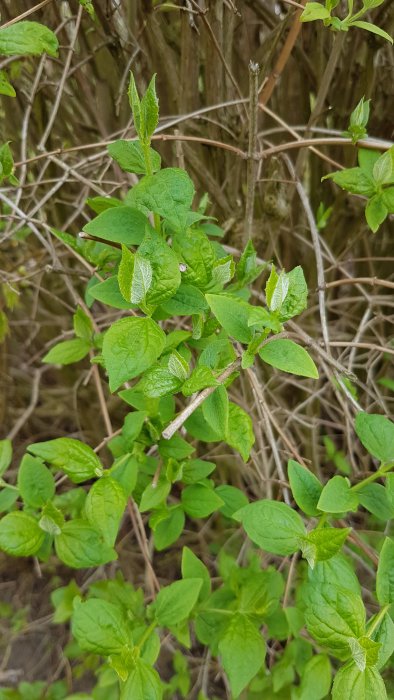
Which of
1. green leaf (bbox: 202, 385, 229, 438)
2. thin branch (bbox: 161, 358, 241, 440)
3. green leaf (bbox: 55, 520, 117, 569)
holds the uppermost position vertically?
thin branch (bbox: 161, 358, 241, 440)

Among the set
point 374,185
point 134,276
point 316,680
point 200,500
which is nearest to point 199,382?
point 134,276

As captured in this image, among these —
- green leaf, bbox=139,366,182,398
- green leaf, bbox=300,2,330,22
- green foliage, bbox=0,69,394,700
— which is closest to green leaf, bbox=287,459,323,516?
green foliage, bbox=0,69,394,700

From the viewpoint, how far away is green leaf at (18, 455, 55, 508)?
87cm

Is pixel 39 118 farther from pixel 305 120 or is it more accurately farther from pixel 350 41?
pixel 350 41

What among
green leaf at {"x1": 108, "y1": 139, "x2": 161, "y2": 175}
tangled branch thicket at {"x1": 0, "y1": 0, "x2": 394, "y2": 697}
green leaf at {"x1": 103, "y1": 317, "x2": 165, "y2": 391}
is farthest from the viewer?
tangled branch thicket at {"x1": 0, "y1": 0, "x2": 394, "y2": 697}

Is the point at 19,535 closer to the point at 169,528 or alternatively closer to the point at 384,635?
the point at 169,528

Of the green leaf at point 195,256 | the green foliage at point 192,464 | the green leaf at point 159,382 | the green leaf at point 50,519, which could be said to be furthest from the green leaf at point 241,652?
the green leaf at point 195,256

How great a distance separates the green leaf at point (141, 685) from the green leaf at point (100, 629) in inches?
1.5

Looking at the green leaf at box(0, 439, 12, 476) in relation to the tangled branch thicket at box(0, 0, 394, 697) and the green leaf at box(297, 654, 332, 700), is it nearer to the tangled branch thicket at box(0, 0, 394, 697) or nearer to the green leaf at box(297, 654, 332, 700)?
the tangled branch thicket at box(0, 0, 394, 697)

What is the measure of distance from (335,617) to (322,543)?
9cm

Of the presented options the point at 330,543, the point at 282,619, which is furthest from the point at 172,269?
the point at 282,619

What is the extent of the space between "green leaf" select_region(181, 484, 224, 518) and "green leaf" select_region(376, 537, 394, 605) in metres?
0.27

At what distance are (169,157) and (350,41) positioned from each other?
1.59 ft

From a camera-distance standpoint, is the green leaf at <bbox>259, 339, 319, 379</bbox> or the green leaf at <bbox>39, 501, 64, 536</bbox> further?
the green leaf at <bbox>39, 501, 64, 536</bbox>
